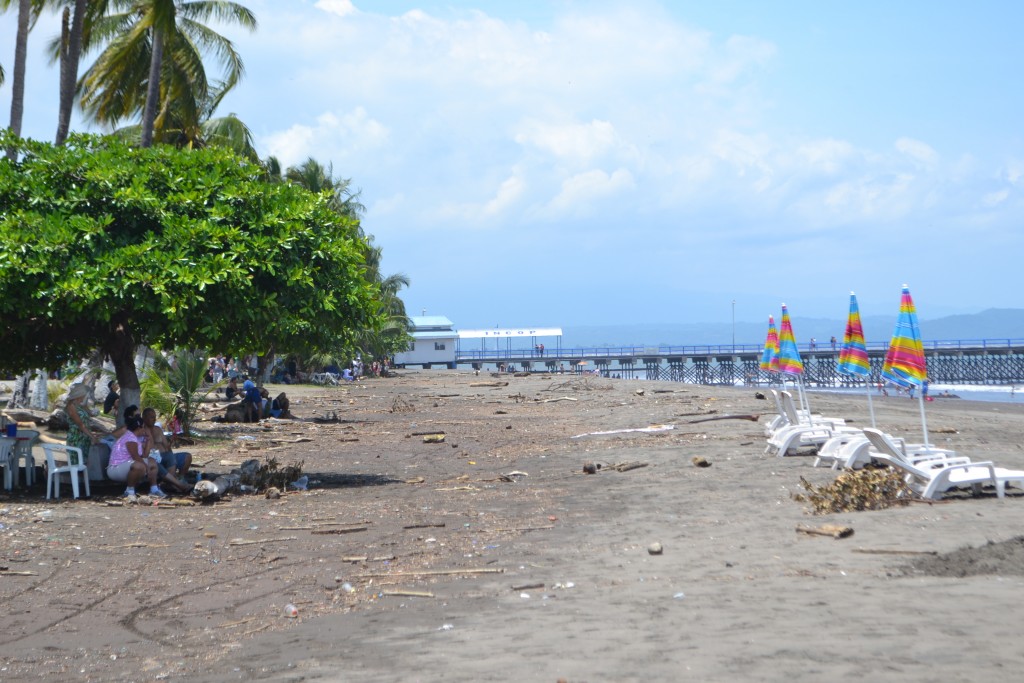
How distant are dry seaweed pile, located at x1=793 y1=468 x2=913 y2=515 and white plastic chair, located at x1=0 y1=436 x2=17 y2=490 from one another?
8.63 metres

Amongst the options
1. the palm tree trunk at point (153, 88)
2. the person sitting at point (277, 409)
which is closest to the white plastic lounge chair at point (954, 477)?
the palm tree trunk at point (153, 88)

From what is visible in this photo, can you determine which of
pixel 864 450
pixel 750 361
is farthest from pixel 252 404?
pixel 750 361

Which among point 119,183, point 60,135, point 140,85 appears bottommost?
point 119,183

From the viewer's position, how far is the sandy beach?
5.25 metres

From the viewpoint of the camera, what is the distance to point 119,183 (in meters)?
11.5

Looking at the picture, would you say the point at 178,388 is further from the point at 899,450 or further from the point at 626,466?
the point at 899,450

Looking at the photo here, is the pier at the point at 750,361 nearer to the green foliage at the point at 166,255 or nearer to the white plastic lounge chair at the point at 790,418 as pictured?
the white plastic lounge chair at the point at 790,418

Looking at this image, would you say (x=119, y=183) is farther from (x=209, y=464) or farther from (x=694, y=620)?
(x=694, y=620)

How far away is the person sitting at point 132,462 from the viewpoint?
37.8ft

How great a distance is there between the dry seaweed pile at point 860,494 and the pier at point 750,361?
6431cm

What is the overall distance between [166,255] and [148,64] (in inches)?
558

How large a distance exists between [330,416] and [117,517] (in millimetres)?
15157

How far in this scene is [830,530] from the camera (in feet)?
27.0

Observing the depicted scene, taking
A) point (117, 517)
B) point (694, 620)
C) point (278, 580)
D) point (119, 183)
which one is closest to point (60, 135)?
point (119, 183)
